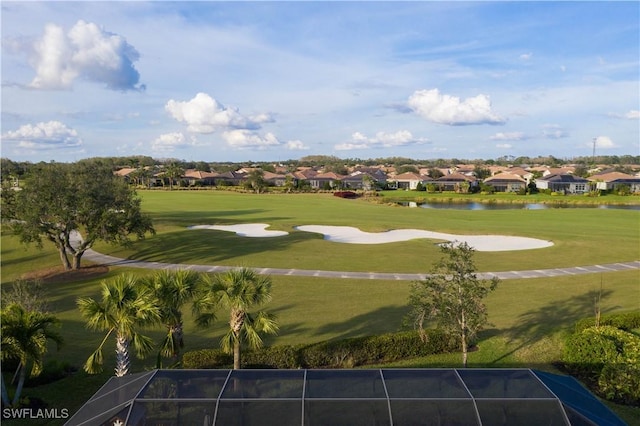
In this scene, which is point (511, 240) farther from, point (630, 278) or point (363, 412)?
point (363, 412)

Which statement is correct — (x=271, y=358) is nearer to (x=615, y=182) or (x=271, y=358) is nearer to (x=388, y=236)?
(x=388, y=236)

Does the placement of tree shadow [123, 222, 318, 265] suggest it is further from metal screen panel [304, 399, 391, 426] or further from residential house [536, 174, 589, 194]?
residential house [536, 174, 589, 194]

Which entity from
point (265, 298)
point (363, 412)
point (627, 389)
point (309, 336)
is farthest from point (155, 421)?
point (627, 389)

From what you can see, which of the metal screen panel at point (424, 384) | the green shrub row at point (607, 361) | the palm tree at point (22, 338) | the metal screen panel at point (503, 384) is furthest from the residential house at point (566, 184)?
the palm tree at point (22, 338)

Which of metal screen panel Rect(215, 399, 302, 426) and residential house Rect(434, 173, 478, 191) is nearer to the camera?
metal screen panel Rect(215, 399, 302, 426)

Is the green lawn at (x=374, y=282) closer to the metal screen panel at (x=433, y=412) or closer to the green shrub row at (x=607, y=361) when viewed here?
the green shrub row at (x=607, y=361)

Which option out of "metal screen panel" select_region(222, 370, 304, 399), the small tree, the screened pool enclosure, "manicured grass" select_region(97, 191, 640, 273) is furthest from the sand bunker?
"metal screen panel" select_region(222, 370, 304, 399)

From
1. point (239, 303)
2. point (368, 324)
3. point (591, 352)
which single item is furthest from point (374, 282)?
point (239, 303)
